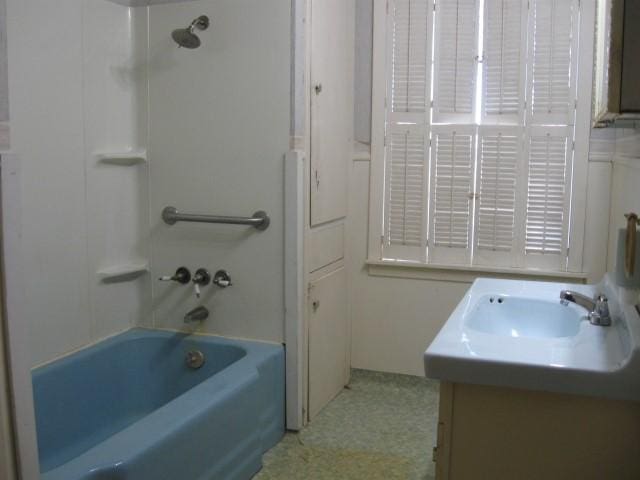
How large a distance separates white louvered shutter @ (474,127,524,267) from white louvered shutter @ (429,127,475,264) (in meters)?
0.05

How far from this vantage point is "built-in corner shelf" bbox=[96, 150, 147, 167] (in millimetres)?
2584

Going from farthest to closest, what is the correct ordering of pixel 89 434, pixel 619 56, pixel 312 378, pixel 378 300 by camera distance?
pixel 378 300, pixel 312 378, pixel 89 434, pixel 619 56

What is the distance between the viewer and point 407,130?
313cm

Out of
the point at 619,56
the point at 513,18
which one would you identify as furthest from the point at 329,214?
the point at 619,56

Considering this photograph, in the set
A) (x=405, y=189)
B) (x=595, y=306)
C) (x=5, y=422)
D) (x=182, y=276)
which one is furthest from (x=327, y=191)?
(x=5, y=422)

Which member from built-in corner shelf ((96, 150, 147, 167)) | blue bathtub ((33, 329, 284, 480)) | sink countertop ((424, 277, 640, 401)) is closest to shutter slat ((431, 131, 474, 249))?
blue bathtub ((33, 329, 284, 480))

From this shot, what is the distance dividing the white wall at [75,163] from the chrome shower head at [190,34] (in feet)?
1.04

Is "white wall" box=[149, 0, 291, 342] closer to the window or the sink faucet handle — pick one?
the window

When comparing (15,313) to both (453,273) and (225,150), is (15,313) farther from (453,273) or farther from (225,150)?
(453,273)

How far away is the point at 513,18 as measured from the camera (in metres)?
2.92

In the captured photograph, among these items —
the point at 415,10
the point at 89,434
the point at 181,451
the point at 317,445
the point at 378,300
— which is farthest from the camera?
the point at 378,300

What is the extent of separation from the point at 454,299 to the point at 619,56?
78.9 inches

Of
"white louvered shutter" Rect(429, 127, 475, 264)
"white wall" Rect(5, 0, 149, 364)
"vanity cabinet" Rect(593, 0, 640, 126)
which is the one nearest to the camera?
"vanity cabinet" Rect(593, 0, 640, 126)

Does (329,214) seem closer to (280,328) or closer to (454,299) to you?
(280,328)
